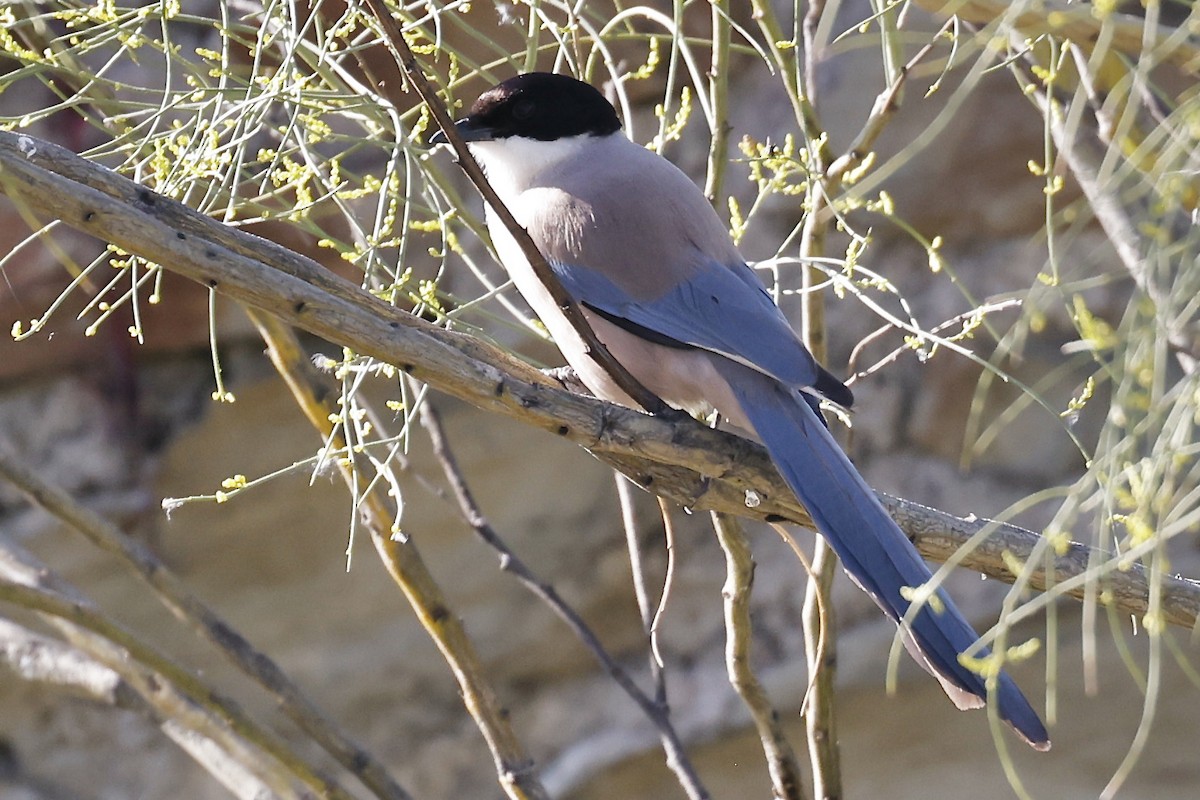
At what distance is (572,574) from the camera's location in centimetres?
292

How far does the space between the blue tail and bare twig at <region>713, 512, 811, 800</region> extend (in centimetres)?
10

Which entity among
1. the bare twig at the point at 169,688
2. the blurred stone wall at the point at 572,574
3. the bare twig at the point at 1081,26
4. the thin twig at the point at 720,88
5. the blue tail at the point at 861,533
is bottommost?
the blurred stone wall at the point at 572,574

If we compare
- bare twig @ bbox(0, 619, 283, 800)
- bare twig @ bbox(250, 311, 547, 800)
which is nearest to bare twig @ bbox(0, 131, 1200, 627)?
bare twig @ bbox(250, 311, 547, 800)

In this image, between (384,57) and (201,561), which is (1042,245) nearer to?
(384,57)

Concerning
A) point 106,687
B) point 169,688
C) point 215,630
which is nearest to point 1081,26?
point 215,630

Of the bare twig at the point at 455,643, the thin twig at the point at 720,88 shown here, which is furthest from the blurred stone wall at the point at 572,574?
the thin twig at the point at 720,88

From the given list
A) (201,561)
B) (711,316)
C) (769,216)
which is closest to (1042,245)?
(769,216)

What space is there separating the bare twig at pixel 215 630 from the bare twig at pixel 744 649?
41 cm

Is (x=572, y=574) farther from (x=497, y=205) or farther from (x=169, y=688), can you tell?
(x=497, y=205)

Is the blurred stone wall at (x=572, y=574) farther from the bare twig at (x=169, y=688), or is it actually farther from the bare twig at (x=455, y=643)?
the bare twig at (x=455, y=643)

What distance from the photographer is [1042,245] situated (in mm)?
2994

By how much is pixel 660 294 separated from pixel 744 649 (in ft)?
1.41

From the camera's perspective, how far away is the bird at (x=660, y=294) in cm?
135

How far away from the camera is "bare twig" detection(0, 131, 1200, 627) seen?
1027 mm
